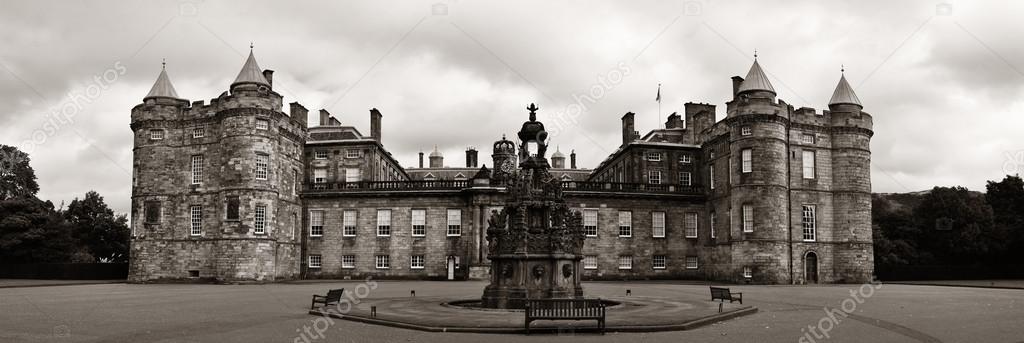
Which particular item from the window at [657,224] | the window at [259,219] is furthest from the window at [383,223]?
the window at [657,224]

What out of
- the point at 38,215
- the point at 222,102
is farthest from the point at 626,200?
the point at 38,215

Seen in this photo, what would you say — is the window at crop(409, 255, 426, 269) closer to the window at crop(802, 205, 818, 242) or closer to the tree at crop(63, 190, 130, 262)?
the window at crop(802, 205, 818, 242)

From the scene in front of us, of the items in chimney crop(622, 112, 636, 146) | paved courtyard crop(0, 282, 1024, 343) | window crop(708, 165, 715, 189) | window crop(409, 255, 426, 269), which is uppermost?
chimney crop(622, 112, 636, 146)

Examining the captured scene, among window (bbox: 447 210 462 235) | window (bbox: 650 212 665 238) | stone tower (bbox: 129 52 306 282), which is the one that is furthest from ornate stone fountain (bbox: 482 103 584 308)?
window (bbox: 650 212 665 238)

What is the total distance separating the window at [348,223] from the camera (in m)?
48.8

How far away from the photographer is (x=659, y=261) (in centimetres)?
4928

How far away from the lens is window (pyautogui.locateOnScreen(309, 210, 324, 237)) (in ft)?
161

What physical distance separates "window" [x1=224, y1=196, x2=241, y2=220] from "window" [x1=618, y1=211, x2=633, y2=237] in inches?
896

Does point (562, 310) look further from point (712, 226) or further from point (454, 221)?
point (712, 226)

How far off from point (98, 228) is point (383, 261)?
28.2 meters

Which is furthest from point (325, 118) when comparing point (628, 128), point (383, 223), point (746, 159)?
point (746, 159)

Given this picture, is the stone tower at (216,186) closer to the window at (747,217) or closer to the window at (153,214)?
the window at (153,214)

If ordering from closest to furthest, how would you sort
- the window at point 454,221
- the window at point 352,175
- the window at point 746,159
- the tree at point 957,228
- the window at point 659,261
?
the window at point 746,159
the window at point 454,221
the window at point 659,261
the window at point 352,175
the tree at point 957,228

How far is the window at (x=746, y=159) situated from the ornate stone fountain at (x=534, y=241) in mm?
24342
